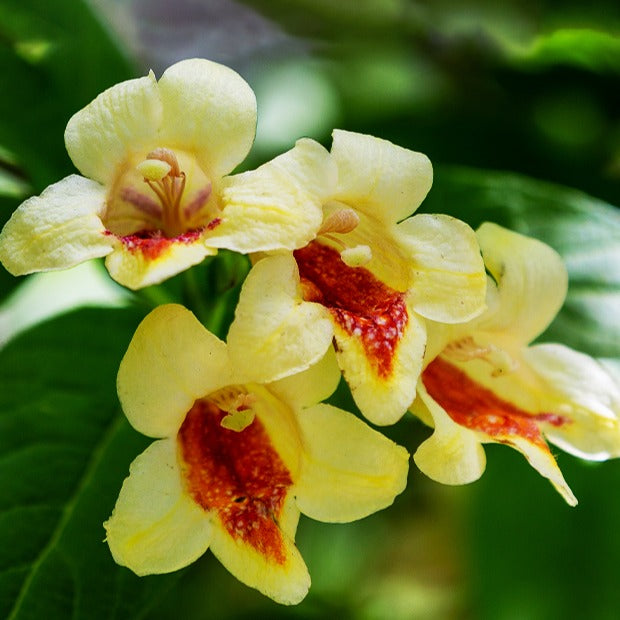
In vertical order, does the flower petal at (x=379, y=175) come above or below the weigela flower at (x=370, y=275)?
above

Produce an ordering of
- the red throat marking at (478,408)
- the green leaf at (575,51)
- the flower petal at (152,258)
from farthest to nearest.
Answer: the green leaf at (575,51), the red throat marking at (478,408), the flower petal at (152,258)

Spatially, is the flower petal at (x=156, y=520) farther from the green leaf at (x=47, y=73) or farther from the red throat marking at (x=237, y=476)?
the green leaf at (x=47, y=73)

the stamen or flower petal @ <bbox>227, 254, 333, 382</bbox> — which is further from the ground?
flower petal @ <bbox>227, 254, 333, 382</bbox>

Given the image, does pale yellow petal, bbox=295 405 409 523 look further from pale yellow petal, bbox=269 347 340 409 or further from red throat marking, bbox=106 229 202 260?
red throat marking, bbox=106 229 202 260

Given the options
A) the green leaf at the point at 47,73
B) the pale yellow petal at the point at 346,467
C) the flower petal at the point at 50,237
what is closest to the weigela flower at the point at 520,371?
the pale yellow petal at the point at 346,467

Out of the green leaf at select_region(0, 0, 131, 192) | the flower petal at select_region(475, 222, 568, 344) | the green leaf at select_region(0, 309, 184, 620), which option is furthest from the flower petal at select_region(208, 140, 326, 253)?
the green leaf at select_region(0, 0, 131, 192)

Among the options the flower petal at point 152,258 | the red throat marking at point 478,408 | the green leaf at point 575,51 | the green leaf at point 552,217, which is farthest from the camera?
the green leaf at point 575,51

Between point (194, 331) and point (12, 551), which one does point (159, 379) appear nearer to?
point (194, 331)
